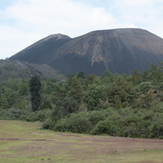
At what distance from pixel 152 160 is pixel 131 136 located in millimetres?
12266

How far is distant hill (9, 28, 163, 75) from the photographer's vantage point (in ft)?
405

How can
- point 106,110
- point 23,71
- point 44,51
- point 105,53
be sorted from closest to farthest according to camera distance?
point 106,110
point 23,71
point 105,53
point 44,51

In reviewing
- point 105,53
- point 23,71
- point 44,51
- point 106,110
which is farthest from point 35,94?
point 44,51

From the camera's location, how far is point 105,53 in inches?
5335

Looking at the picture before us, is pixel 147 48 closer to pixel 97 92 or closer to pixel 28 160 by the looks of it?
pixel 97 92

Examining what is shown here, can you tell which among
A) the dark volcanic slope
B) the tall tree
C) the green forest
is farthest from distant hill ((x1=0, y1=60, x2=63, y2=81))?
the tall tree

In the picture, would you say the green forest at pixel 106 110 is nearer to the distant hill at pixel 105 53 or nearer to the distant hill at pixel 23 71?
the distant hill at pixel 23 71

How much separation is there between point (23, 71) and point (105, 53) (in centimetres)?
4905

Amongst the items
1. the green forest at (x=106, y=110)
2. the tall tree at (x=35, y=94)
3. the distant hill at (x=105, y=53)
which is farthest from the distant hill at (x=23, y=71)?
the tall tree at (x=35, y=94)

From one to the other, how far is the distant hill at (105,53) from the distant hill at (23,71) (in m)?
13.2

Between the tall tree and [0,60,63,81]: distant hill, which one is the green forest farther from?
[0,60,63,81]: distant hill

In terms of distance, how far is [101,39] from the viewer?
147375 millimetres

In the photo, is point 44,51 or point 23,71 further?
point 44,51

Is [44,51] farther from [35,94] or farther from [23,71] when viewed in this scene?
[35,94]
